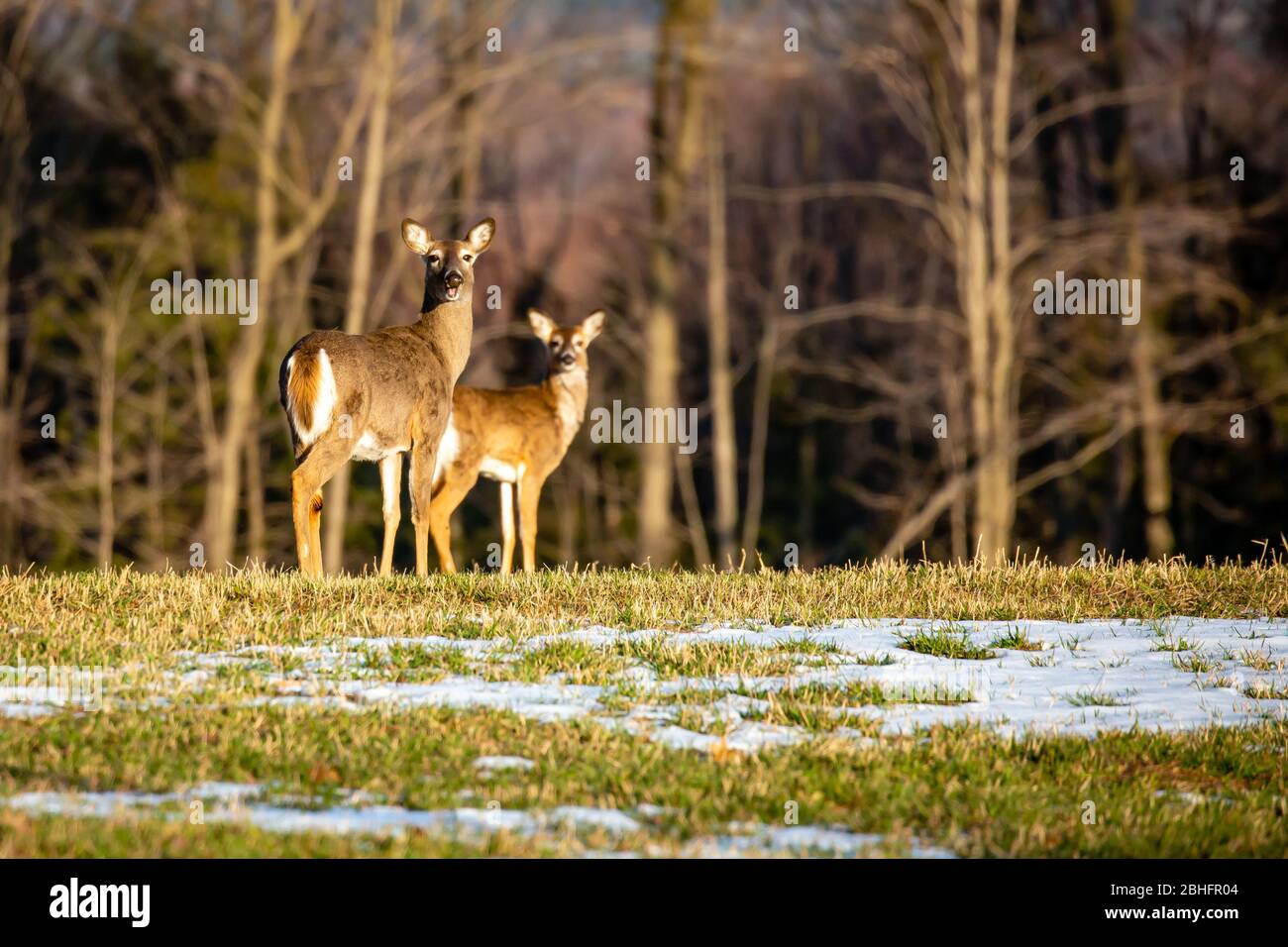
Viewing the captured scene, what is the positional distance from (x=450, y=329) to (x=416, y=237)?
899mm

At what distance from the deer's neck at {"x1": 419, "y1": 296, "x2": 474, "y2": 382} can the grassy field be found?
328cm

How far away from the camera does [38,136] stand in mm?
35781

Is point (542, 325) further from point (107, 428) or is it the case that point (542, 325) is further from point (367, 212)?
point (107, 428)

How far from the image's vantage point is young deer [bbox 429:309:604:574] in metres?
15.6

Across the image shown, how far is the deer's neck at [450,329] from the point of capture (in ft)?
45.1

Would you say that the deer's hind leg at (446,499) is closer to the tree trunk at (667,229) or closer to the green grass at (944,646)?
the green grass at (944,646)

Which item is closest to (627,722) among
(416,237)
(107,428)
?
(416,237)

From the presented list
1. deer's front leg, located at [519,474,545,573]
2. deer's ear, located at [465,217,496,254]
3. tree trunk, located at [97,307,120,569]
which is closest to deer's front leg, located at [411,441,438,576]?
deer's ear, located at [465,217,496,254]

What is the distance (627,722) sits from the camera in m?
7.45

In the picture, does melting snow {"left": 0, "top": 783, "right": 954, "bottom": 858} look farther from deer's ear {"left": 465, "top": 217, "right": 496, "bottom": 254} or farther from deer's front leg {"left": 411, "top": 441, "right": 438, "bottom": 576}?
deer's ear {"left": 465, "top": 217, "right": 496, "bottom": 254}
